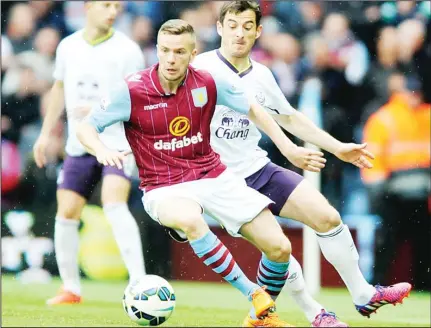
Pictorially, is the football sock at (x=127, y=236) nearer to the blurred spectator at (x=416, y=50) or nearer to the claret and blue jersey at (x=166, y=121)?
the claret and blue jersey at (x=166, y=121)

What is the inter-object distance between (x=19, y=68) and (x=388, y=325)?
5660 millimetres

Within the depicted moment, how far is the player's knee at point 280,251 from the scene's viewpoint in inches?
273

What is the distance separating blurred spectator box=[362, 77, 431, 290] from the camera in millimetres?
11125

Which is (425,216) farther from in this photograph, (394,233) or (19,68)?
(19,68)

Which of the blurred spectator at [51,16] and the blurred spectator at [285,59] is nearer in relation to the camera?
the blurred spectator at [285,59]

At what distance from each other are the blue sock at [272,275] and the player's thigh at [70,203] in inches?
110

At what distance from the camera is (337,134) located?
11.4 meters

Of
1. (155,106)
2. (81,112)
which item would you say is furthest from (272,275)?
(81,112)

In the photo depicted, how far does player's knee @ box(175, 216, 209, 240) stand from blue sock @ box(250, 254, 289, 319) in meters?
0.69

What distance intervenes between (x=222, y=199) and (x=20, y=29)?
20.3 feet

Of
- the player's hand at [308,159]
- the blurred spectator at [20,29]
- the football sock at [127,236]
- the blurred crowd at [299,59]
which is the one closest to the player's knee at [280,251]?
the player's hand at [308,159]

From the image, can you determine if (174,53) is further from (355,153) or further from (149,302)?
(149,302)

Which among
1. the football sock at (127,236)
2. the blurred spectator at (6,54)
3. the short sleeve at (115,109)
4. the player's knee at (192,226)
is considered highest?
the short sleeve at (115,109)

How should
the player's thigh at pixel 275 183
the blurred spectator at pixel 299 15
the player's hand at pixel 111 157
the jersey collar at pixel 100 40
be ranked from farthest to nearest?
the blurred spectator at pixel 299 15 < the jersey collar at pixel 100 40 < the player's thigh at pixel 275 183 < the player's hand at pixel 111 157
